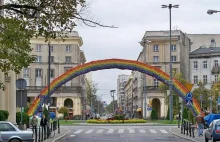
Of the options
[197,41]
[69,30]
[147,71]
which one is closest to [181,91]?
[147,71]

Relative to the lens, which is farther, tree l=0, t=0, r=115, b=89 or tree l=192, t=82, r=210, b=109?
tree l=192, t=82, r=210, b=109

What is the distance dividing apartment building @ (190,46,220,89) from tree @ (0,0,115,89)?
9876 cm

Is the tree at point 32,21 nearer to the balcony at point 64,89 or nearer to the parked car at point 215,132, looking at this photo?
the parked car at point 215,132

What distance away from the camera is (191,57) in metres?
122

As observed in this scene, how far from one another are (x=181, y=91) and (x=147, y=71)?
422cm

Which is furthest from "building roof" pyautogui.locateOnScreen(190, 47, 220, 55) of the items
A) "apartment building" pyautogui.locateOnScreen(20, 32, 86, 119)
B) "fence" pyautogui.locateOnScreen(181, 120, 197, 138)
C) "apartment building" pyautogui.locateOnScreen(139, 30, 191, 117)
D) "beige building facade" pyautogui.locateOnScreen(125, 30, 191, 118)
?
"fence" pyautogui.locateOnScreen(181, 120, 197, 138)

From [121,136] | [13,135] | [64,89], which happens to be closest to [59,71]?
[64,89]

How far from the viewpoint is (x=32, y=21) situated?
18641mm

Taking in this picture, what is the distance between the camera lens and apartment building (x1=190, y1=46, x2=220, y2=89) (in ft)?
384

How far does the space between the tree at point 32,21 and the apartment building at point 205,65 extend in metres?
98.8

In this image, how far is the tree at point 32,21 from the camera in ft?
58.2

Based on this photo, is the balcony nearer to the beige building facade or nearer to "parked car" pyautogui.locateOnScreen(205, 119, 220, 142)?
the beige building facade

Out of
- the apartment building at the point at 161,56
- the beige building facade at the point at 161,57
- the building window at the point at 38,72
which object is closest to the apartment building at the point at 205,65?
the beige building facade at the point at 161,57

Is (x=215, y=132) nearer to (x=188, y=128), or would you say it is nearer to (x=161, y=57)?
(x=188, y=128)
